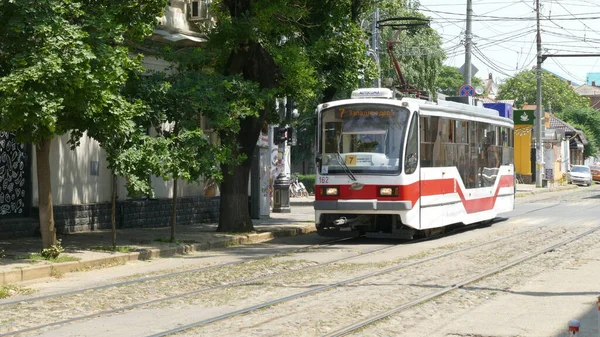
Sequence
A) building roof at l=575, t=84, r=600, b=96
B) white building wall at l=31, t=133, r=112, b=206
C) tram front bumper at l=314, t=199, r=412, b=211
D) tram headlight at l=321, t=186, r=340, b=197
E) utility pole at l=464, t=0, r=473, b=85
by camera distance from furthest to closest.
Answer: building roof at l=575, t=84, r=600, b=96 → utility pole at l=464, t=0, r=473, b=85 → white building wall at l=31, t=133, r=112, b=206 → tram headlight at l=321, t=186, r=340, b=197 → tram front bumper at l=314, t=199, r=412, b=211

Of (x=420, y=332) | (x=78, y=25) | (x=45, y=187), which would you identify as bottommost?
(x=420, y=332)

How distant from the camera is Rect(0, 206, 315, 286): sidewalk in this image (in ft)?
50.4

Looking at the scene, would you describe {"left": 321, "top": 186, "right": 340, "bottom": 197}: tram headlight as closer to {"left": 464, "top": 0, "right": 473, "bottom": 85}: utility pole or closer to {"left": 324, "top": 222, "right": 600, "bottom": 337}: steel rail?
{"left": 324, "top": 222, "right": 600, "bottom": 337}: steel rail

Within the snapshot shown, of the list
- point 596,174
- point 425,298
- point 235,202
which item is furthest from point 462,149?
point 596,174

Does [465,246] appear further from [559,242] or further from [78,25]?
[78,25]

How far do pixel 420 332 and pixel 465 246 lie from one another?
34.9 ft

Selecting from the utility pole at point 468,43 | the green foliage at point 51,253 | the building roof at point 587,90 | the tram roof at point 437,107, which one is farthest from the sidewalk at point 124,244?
the building roof at point 587,90

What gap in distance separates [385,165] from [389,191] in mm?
578

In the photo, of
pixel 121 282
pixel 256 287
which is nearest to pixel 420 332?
pixel 256 287

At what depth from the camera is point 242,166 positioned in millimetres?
23297

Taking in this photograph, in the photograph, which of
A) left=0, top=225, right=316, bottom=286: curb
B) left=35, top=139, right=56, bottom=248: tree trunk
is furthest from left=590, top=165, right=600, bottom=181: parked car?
left=35, top=139, right=56, bottom=248: tree trunk

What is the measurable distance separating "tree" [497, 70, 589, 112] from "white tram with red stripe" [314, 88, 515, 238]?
105870 millimetres

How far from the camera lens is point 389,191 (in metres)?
20.5

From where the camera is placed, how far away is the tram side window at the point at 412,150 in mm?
20562
